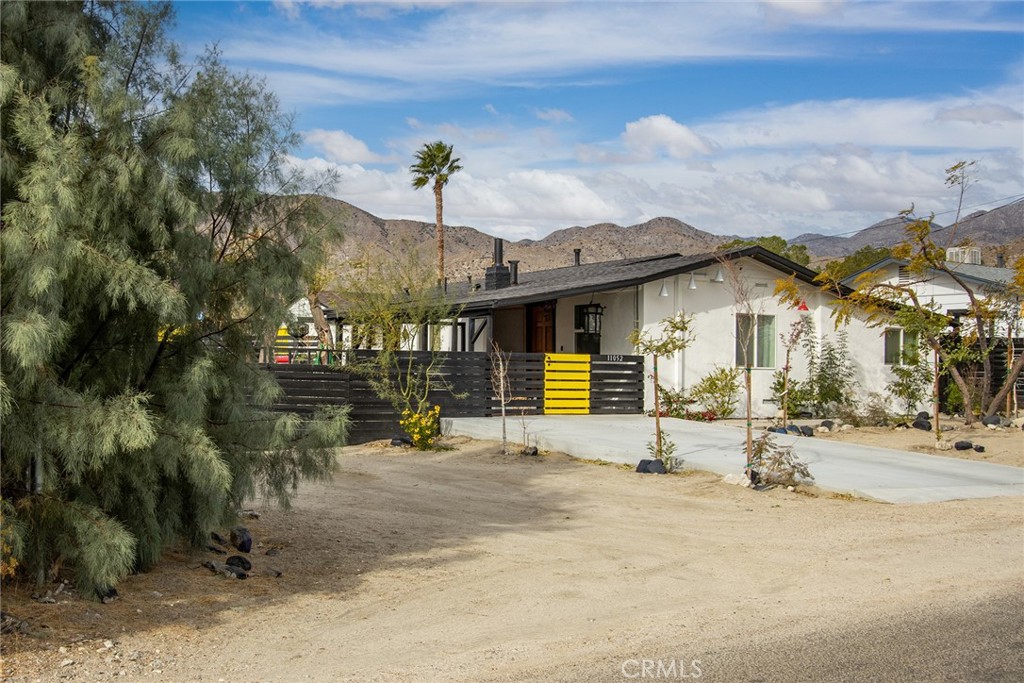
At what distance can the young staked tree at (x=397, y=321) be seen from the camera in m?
17.9

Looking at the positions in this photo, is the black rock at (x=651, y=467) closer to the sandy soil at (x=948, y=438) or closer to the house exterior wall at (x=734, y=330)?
the sandy soil at (x=948, y=438)

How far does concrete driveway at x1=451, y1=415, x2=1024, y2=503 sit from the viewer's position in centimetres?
1207

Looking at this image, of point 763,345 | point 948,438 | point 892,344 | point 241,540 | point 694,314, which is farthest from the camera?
point 892,344

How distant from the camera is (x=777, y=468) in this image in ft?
40.1

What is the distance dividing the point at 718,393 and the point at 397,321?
717cm

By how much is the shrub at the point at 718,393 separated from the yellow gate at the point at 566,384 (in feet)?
8.52

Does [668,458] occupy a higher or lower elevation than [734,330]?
lower

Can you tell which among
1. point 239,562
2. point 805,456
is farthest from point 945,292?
point 239,562

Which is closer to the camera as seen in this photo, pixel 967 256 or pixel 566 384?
pixel 566 384

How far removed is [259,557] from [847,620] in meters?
4.44

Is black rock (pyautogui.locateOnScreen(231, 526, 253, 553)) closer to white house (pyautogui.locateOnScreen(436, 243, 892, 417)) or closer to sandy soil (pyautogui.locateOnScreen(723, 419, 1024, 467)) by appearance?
sandy soil (pyautogui.locateOnScreen(723, 419, 1024, 467))

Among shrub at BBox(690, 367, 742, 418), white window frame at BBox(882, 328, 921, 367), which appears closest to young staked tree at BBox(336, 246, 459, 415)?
shrub at BBox(690, 367, 742, 418)

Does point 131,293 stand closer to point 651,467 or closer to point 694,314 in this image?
point 651,467

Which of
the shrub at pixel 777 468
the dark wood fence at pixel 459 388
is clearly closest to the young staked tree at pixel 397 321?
the dark wood fence at pixel 459 388
